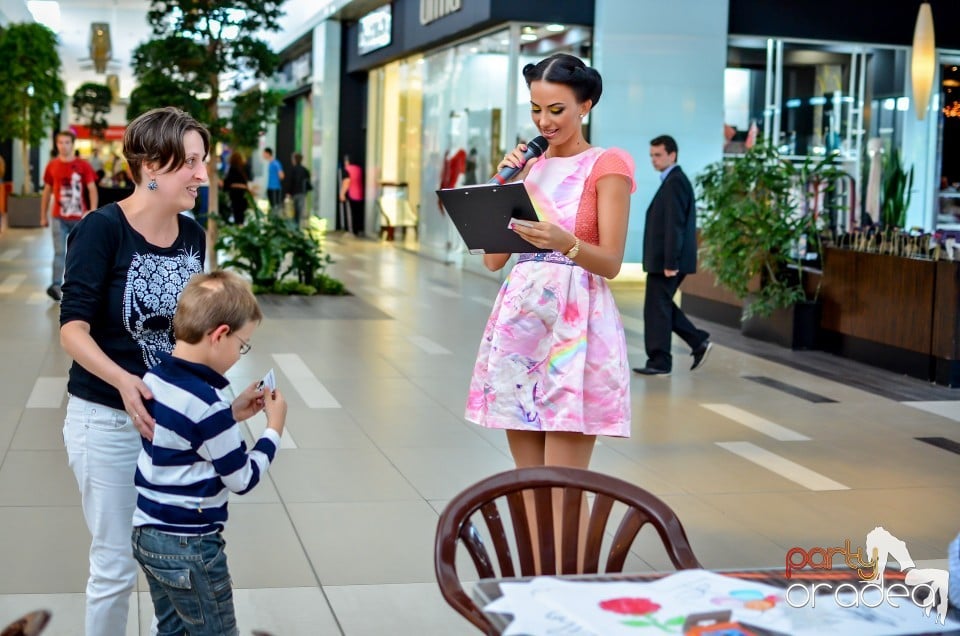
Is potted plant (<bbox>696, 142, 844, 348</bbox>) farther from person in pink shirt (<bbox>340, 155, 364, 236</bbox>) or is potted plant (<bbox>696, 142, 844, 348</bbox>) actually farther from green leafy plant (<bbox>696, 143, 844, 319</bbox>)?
person in pink shirt (<bbox>340, 155, 364, 236</bbox>)

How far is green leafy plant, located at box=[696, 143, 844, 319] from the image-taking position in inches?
403

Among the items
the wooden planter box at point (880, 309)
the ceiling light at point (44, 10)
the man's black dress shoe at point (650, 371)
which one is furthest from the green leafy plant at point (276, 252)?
the ceiling light at point (44, 10)

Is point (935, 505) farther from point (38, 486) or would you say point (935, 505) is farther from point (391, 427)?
point (38, 486)

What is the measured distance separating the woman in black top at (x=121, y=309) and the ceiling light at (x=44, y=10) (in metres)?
29.9

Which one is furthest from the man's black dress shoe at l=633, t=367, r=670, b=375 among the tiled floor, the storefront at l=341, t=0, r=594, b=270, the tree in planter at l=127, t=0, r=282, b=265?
the tree in planter at l=127, t=0, r=282, b=265

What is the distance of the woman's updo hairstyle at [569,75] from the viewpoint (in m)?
3.15

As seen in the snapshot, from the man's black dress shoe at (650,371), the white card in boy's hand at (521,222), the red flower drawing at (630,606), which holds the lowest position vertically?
the man's black dress shoe at (650,371)

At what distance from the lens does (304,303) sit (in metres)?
12.4

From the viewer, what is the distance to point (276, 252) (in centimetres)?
1295

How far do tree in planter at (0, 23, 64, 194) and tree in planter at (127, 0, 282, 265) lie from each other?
9230 millimetres

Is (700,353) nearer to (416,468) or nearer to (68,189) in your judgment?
(416,468)

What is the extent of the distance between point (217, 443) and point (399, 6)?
1997 centimetres

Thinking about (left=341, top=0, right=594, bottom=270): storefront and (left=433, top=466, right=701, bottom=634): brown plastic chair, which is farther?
(left=341, top=0, right=594, bottom=270): storefront

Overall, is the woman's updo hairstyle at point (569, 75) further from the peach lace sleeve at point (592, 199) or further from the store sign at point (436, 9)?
the store sign at point (436, 9)
